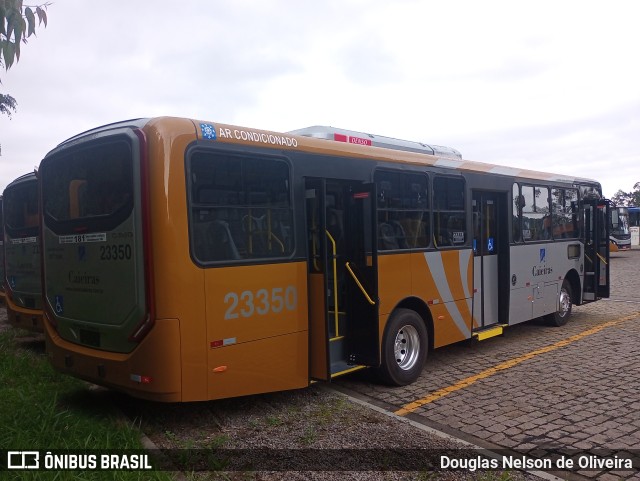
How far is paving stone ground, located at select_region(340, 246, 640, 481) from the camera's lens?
195 inches

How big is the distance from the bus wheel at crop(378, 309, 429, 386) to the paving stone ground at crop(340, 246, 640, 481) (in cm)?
17

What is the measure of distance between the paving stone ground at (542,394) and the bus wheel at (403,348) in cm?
17

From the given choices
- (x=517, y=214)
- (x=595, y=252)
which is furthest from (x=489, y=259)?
(x=595, y=252)

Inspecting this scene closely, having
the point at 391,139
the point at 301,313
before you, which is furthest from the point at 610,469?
the point at 391,139

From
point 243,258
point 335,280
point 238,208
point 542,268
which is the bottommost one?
point 542,268

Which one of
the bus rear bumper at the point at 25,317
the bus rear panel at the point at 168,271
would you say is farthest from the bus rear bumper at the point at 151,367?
the bus rear bumper at the point at 25,317

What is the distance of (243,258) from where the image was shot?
201 inches

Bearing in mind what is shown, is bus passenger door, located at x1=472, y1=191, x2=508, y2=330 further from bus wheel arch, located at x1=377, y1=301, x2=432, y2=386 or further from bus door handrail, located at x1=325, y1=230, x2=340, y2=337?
bus door handrail, located at x1=325, y1=230, x2=340, y2=337

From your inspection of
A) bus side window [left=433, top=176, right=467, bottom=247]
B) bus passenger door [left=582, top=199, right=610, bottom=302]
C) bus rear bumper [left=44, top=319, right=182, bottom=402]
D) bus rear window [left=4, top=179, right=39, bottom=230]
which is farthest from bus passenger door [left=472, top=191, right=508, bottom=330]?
bus rear window [left=4, top=179, right=39, bottom=230]

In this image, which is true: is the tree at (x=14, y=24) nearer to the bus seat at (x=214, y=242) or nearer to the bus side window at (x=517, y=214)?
the bus seat at (x=214, y=242)

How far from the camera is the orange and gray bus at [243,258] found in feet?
15.1

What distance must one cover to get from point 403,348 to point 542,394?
1.70 metres

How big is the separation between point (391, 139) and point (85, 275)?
505cm

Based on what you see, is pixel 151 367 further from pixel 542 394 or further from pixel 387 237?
pixel 542 394
